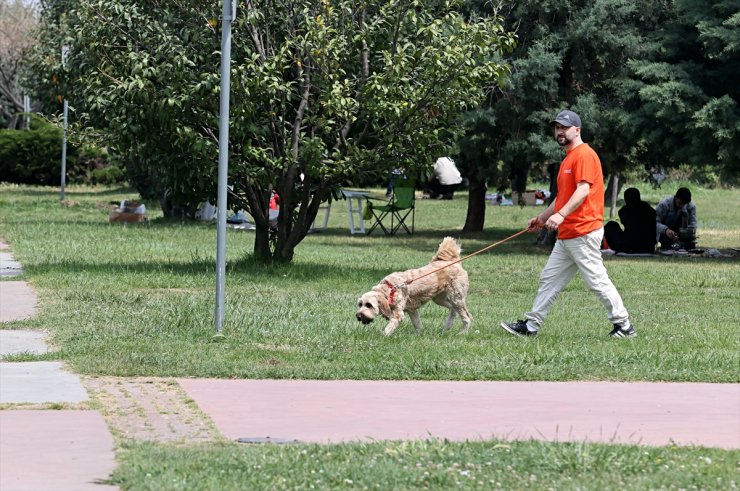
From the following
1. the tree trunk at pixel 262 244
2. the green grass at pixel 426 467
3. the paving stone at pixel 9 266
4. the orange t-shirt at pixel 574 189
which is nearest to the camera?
the green grass at pixel 426 467

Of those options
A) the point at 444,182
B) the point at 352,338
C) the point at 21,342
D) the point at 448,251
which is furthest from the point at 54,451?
the point at 444,182

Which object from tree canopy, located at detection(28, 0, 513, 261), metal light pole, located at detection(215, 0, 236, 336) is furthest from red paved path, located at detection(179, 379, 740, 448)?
tree canopy, located at detection(28, 0, 513, 261)

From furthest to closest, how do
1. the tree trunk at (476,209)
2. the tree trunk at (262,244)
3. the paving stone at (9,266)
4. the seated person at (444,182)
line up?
the seated person at (444,182)
the tree trunk at (476,209)
the tree trunk at (262,244)
the paving stone at (9,266)

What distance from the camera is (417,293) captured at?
10961mm

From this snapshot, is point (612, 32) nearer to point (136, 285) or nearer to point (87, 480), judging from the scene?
point (136, 285)

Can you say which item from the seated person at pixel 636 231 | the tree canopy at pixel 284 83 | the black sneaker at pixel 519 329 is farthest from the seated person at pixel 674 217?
the black sneaker at pixel 519 329

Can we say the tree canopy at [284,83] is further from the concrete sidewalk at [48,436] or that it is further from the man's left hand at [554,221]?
the concrete sidewalk at [48,436]

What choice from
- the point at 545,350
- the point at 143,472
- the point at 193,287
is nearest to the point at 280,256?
the point at 193,287

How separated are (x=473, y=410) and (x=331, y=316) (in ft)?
14.9

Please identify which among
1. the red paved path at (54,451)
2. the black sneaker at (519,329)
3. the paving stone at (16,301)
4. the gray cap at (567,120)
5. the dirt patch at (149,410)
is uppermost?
the gray cap at (567,120)

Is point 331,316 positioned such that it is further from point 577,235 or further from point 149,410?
point 149,410

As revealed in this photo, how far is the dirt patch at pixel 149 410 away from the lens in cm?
710

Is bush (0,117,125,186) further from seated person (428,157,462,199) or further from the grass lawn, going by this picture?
the grass lawn

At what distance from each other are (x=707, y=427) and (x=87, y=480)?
3381 millimetres
